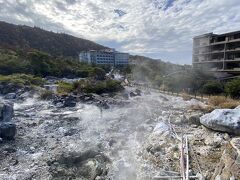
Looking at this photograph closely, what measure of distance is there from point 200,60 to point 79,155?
44.2m

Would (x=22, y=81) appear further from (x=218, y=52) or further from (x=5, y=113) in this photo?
(x=218, y=52)

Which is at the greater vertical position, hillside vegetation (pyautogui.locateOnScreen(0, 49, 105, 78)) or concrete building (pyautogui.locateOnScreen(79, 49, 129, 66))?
concrete building (pyautogui.locateOnScreen(79, 49, 129, 66))

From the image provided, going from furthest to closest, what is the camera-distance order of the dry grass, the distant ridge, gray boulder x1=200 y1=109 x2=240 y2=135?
the distant ridge < the dry grass < gray boulder x1=200 y1=109 x2=240 y2=135

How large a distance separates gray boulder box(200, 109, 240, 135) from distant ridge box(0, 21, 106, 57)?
81.0 m

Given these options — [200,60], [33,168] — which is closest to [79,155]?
[33,168]

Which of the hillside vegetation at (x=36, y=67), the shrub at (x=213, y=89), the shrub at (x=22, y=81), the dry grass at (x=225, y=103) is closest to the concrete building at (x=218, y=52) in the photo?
the shrub at (x=213, y=89)

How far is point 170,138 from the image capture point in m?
10.5

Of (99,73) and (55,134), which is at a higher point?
(99,73)

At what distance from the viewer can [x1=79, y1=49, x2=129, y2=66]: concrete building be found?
96781 mm

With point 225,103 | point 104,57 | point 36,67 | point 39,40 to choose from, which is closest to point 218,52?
point 225,103

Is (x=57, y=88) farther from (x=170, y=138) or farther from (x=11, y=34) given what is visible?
(x=11, y=34)

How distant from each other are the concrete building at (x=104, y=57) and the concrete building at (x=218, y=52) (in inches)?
2027

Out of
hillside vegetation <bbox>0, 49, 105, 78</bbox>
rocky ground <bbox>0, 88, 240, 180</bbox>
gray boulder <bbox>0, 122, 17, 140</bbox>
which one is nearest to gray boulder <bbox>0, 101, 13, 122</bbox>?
rocky ground <bbox>0, 88, 240, 180</bbox>

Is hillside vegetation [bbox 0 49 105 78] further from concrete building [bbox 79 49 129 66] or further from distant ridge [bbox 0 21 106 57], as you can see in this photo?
concrete building [bbox 79 49 129 66]
